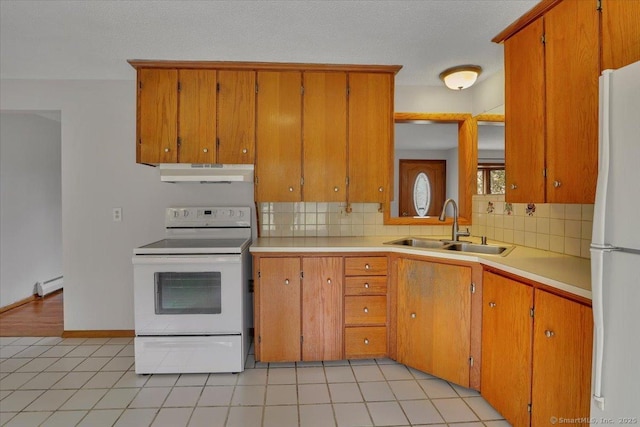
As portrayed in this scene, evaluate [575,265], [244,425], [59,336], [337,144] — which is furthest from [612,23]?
[59,336]

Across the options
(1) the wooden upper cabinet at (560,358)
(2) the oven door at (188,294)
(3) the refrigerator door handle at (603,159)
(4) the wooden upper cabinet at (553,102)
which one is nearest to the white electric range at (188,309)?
(2) the oven door at (188,294)

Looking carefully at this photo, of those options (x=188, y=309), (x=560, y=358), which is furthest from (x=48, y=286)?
(x=560, y=358)

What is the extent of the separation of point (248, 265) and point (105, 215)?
4.49ft

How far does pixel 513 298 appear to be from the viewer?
1.81 m

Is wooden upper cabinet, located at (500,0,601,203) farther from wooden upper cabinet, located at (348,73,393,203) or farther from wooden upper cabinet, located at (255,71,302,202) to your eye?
wooden upper cabinet, located at (255,71,302,202)

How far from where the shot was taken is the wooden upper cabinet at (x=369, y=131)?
9.18 feet

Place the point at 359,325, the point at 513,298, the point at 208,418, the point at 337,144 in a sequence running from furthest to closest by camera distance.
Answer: the point at 337,144
the point at 359,325
the point at 208,418
the point at 513,298

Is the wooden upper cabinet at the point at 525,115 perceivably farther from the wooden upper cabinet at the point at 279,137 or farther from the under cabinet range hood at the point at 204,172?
the under cabinet range hood at the point at 204,172

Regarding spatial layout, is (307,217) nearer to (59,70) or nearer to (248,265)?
(248,265)

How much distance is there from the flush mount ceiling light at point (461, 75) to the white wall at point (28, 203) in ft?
14.2

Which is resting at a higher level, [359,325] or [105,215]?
[105,215]

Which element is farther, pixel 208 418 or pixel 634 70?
pixel 208 418

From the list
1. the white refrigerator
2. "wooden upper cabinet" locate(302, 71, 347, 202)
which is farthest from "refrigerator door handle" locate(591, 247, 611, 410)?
"wooden upper cabinet" locate(302, 71, 347, 202)

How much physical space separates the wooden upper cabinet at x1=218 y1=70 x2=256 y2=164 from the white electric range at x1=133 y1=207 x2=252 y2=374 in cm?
76
